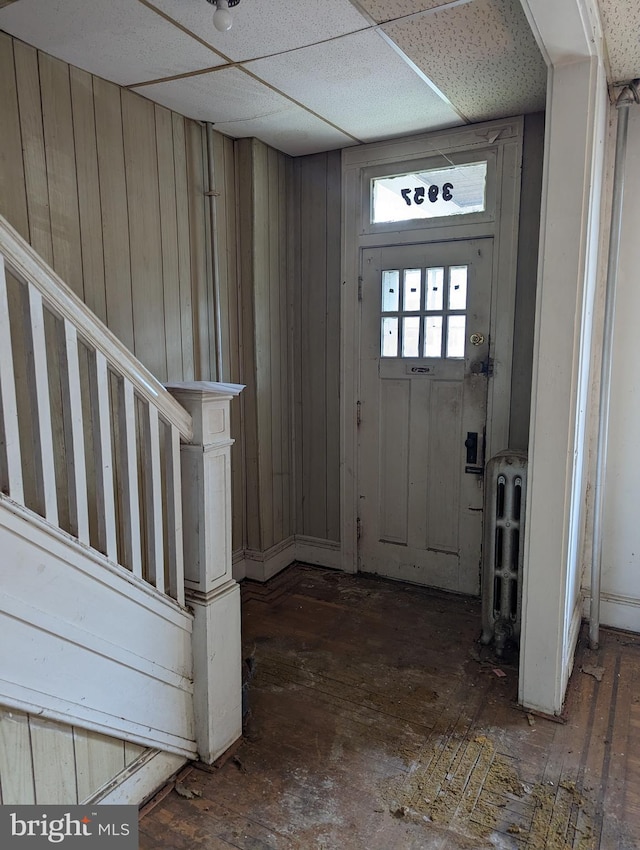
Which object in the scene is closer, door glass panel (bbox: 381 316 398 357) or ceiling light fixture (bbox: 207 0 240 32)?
ceiling light fixture (bbox: 207 0 240 32)

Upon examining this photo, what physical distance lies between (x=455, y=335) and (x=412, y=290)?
36cm

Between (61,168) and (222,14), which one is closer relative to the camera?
(222,14)

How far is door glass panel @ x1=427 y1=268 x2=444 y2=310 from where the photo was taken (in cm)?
302

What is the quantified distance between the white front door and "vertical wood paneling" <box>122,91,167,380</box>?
3.94 feet

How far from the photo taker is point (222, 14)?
170 cm

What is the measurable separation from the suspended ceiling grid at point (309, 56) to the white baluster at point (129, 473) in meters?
1.26

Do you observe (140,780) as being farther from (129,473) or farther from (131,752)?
(129,473)

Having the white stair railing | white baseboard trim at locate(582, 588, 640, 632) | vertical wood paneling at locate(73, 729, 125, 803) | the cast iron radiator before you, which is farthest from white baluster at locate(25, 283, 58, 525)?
white baseboard trim at locate(582, 588, 640, 632)

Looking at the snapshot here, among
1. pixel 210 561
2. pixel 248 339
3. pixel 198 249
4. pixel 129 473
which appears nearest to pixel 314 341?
pixel 248 339

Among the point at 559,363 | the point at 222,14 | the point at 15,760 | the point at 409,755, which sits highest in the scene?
the point at 222,14

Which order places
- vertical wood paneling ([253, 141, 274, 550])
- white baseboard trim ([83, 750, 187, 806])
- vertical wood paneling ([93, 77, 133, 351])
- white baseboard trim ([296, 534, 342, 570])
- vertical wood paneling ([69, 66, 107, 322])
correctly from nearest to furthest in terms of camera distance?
white baseboard trim ([83, 750, 187, 806]), vertical wood paneling ([69, 66, 107, 322]), vertical wood paneling ([93, 77, 133, 351]), vertical wood paneling ([253, 141, 274, 550]), white baseboard trim ([296, 534, 342, 570])

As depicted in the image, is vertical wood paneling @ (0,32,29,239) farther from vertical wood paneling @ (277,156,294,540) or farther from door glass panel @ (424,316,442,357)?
door glass panel @ (424,316,442,357)

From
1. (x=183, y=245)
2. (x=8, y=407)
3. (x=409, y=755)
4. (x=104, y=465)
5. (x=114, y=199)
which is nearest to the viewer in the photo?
(x=8, y=407)

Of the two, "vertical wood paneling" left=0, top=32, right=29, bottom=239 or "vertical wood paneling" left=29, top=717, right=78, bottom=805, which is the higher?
"vertical wood paneling" left=0, top=32, right=29, bottom=239
